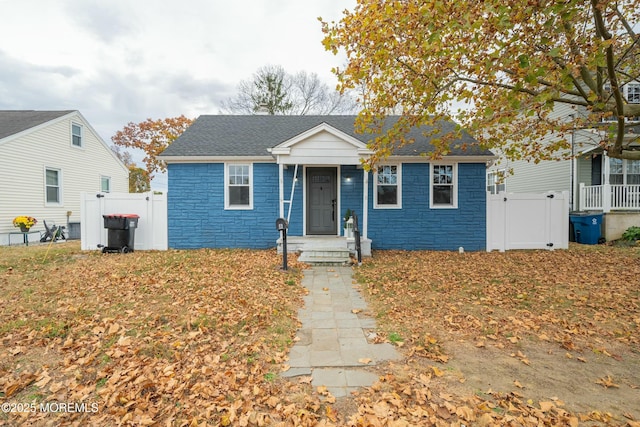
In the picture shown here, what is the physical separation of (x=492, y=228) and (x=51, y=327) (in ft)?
35.6

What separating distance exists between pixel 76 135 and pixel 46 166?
247 cm

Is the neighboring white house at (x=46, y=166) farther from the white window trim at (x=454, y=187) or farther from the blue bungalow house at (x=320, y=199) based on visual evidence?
the white window trim at (x=454, y=187)

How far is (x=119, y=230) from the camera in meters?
8.55

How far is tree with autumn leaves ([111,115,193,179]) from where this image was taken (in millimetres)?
24797

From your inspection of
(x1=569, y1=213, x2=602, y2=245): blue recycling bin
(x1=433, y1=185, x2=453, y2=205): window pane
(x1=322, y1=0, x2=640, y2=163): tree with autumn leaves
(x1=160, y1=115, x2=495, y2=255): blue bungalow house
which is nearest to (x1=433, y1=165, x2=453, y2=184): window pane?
(x1=160, y1=115, x2=495, y2=255): blue bungalow house

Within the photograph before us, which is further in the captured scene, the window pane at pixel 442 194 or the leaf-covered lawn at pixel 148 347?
the window pane at pixel 442 194

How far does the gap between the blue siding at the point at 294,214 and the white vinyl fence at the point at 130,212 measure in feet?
1.17

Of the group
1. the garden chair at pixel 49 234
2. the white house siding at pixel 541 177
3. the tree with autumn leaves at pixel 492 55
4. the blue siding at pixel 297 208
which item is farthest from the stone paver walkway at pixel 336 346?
the garden chair at pixel 49 234

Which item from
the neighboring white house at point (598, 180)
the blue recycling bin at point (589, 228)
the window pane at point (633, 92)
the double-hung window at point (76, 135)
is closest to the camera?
the blue recycling bin at point (589, 228)

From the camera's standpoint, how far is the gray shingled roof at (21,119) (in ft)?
40.0

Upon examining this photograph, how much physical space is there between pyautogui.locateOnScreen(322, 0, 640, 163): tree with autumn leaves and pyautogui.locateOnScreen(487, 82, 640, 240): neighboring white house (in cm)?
450

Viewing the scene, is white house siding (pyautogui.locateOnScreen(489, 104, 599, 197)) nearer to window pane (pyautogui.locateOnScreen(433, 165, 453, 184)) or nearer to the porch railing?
the porch railing

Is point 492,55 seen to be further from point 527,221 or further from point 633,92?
point 633,92

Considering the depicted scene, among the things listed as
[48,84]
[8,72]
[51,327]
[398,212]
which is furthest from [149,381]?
[48,84]
